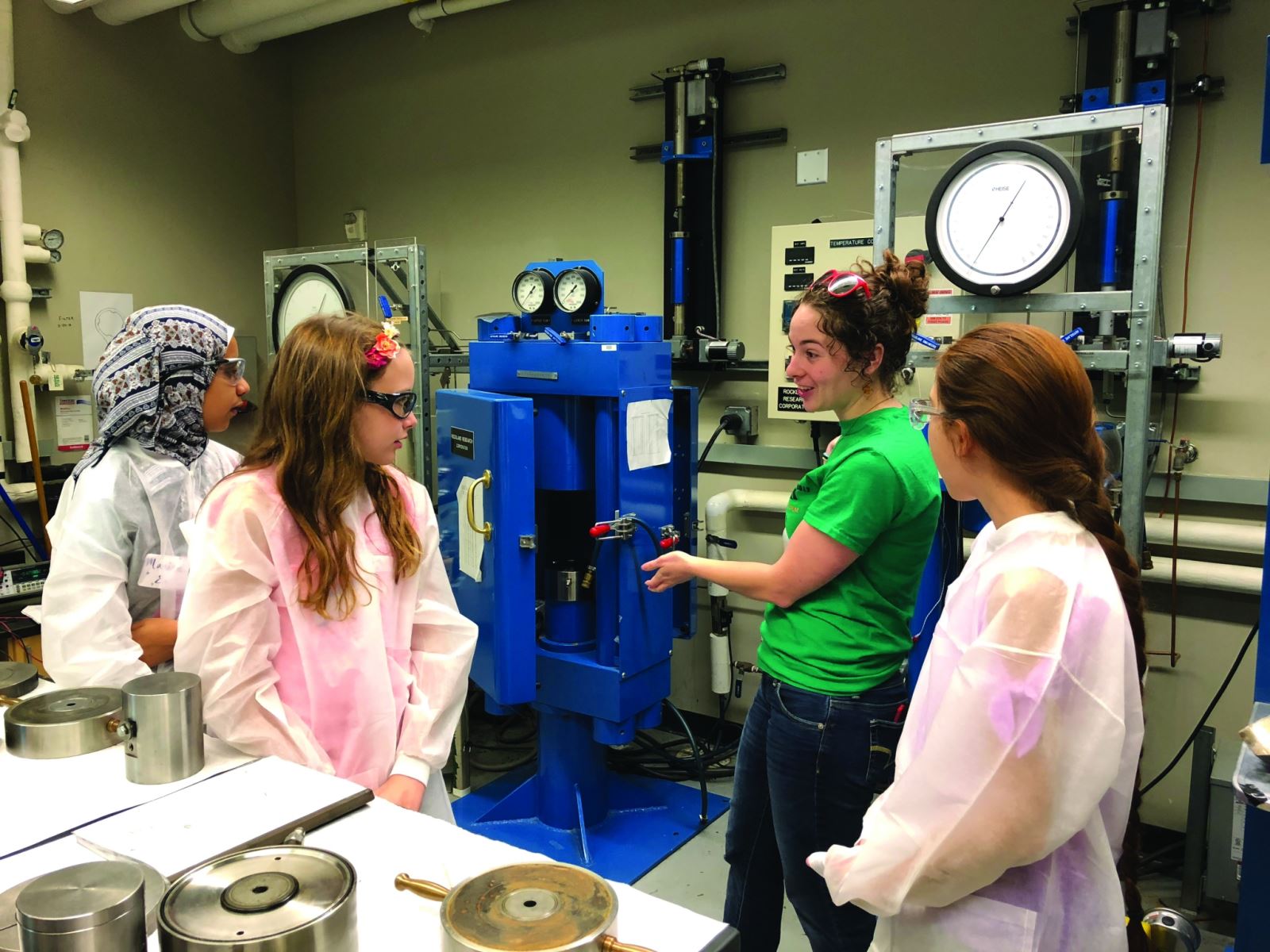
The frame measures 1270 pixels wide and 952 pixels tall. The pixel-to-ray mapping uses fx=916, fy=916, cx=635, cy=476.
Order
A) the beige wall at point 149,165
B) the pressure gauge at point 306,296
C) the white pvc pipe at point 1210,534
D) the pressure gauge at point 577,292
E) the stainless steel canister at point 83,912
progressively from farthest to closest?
the beige wall at point 149,165 → the pressure gauge at point 306,296 → the pressure gauge at point 577,292 → the white pvc pipe at point 1210,534 → the stainless steel canister at point 83,912

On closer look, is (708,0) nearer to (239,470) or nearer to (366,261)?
(366,261)

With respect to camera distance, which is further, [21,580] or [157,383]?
[21,580]

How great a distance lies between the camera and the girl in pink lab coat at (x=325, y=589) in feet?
4.29

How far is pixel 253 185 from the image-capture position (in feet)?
13.6

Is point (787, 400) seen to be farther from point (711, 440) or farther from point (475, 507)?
point (475, 507)

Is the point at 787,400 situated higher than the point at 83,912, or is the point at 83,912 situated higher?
the point at 787,400

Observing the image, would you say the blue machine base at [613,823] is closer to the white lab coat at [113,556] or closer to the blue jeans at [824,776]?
the blue jeans at [824,776]

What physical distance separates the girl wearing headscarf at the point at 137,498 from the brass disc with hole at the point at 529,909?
3.13 feet

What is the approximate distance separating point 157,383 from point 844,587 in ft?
4.24

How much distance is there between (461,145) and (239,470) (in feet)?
8.86

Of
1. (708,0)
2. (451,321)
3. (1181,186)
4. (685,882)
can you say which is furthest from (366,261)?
(1181,186)

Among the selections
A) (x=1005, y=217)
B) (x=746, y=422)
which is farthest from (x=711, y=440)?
(x=1005, y=217)

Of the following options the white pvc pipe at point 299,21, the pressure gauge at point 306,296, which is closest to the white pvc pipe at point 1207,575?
the pressure gauge at point 306,296

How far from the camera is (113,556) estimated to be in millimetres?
1544
